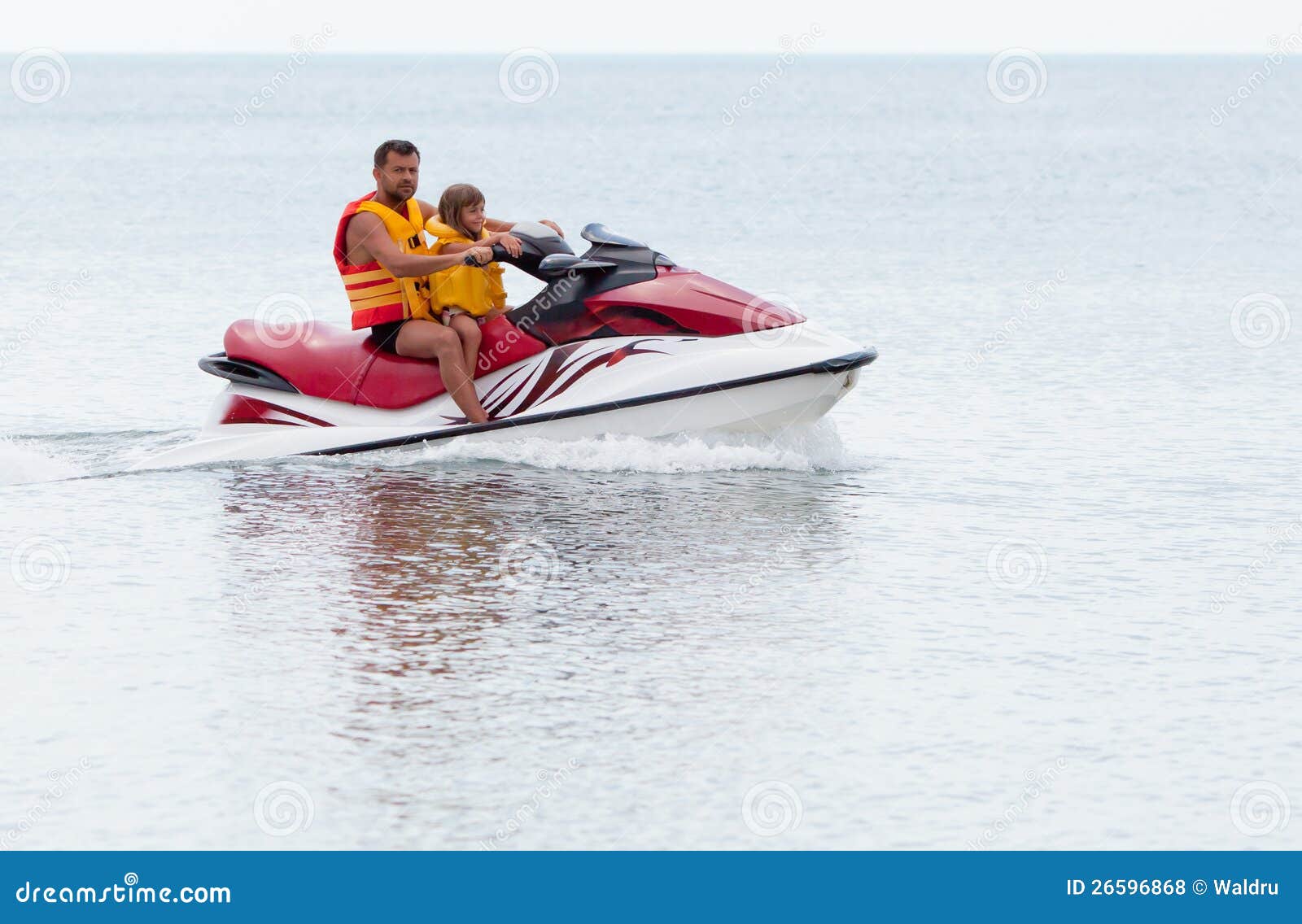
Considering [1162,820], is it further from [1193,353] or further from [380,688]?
[1193,353]

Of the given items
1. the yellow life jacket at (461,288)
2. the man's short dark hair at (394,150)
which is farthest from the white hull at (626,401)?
the man's short dark hair at (394,150)

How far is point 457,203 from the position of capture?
9.05m

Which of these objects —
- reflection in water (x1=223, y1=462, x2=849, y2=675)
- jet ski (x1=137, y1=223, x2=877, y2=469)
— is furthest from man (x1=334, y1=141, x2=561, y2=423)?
reflection in water (x1=223, y1=462, x2=849, y2=675)

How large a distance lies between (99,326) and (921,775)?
12.7 metres

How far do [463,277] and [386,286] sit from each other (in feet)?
1.31

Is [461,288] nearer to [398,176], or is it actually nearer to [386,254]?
[386,254]

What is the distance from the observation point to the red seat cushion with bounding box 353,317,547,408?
9305 mm

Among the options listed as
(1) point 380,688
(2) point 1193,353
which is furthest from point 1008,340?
(1) point 380,688

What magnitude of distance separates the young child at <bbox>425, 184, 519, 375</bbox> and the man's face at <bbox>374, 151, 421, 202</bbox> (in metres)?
0.18

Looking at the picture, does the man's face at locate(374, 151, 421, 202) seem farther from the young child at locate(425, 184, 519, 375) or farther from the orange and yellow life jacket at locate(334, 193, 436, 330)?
the young child at locate(425, 184, 519, 375)

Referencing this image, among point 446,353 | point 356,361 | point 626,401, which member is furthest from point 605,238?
point 356,361

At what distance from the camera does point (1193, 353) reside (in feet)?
48.4

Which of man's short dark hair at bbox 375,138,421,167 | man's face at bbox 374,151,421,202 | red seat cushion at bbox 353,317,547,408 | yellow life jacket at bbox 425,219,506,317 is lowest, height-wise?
red seat cushion at bbox 353,317,547,408

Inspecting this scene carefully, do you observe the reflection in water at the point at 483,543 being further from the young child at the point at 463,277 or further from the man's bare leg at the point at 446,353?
the young child at the point at 463,277
